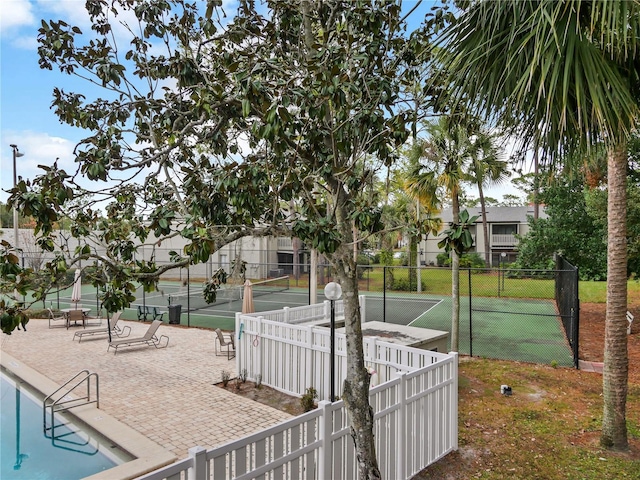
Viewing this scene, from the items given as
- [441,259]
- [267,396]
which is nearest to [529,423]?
[267,396]

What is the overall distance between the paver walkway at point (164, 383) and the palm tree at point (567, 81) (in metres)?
5.65

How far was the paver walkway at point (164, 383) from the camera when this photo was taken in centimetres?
712

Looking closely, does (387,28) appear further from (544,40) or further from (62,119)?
(62,119)

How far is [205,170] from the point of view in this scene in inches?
215

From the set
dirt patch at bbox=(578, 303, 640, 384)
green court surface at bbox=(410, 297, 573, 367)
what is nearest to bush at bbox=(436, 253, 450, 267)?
green court surface at bbox=(410, 297, 573, 367)

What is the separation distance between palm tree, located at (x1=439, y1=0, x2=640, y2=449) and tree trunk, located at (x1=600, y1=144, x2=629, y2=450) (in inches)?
0.5

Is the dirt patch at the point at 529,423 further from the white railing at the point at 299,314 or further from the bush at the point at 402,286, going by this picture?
the bush at the point at 402,286

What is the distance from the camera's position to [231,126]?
18.3 ft

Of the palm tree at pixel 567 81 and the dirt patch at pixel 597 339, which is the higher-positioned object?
the palm tree at pixel 567 81

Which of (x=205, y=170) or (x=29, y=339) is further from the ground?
(x=205, y=170)

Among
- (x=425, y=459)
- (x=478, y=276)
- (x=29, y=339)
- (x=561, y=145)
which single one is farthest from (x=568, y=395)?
(x=478, y=276)

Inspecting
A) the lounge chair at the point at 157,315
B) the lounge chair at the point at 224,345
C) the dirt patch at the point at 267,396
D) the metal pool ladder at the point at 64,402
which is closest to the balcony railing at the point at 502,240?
the lounge chair at the point at 157,315

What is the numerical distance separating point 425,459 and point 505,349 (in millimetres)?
7902

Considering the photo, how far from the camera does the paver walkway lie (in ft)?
23.4
